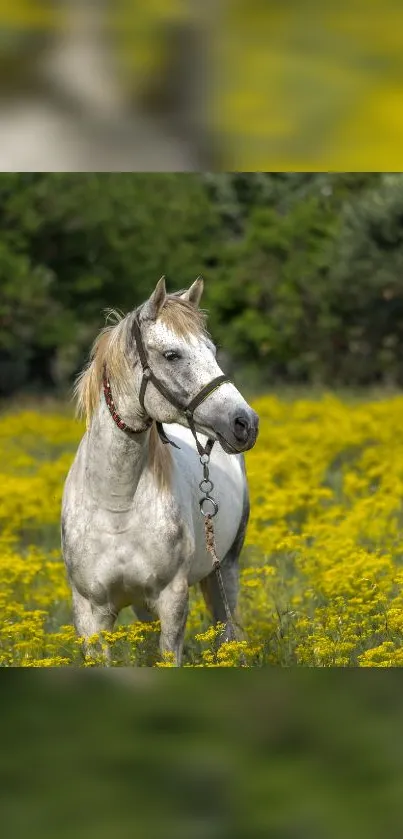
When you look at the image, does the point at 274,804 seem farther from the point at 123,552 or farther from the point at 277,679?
the point at 123,552

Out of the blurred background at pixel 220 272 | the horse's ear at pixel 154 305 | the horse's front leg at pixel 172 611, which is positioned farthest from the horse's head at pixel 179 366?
the blurred background at pixel 220 272

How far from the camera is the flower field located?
3.44m

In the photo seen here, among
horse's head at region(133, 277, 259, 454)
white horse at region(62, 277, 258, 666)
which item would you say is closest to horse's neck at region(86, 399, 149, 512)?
white horse at region(62, 277, 258, 666)

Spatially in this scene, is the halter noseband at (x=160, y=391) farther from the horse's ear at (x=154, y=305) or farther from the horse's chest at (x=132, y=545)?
the horse's chest at (x=132, y=545)

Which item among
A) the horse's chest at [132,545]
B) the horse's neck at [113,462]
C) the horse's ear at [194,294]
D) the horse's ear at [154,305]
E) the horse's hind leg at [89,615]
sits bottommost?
the horse's hind leg at [89,615]

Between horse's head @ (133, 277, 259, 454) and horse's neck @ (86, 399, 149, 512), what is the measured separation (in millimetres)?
121

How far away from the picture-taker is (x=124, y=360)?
11.2 ft

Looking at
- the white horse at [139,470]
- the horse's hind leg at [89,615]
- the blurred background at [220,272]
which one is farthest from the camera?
the blurred background at [220,272]

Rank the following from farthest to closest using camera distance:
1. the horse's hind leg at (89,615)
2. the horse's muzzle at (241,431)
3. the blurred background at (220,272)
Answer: the blurred background at (220,272) < the horse's hind leg at (89,615) < the horse's muzzle at (241,431)

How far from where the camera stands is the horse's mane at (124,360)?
335 centimetres

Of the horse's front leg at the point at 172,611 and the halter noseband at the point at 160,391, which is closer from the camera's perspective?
the halter noseband at the point at 160,391

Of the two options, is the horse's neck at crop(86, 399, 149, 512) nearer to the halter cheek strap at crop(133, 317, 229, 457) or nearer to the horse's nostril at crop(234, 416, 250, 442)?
the halter cheek strap at crop(133, 317, 229, 457)

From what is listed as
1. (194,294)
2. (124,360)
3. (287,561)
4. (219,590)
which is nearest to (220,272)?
(287,561)
